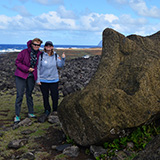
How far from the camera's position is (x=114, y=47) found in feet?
24.5

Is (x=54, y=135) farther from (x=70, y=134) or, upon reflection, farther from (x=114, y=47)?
(x=114, y=47)

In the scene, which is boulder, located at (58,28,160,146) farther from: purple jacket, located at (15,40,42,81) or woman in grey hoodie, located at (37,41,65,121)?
purple jacket, located at (15,40,42,81)

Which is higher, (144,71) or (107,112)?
(144,71)

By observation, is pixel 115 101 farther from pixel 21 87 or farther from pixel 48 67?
pixel 21 87

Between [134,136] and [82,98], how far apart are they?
5.61 ft

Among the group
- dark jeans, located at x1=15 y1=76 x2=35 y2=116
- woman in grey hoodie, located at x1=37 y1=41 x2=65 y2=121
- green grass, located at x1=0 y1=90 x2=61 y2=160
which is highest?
woman in grey hoodie, located at x1=37 y1=41 x2=65 y2=121

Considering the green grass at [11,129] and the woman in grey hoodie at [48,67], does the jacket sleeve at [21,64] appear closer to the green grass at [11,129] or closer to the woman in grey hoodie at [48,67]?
the woman in grey hoodie at [48,67]

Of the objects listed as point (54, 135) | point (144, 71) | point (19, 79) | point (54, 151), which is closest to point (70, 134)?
point (54, 151)

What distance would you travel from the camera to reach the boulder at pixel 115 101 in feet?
18.9

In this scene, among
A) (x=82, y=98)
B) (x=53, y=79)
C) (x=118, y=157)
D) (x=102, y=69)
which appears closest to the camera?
(x=118, y=157)

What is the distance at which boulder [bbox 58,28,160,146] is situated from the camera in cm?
577

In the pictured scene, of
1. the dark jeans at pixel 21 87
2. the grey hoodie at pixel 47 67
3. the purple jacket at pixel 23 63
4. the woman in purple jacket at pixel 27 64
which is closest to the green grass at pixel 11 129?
the dark jeans at pixel 21 87

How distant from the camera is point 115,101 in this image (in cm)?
583

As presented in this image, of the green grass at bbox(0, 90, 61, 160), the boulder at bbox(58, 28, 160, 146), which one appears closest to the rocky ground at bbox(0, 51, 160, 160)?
the green grass at bbox(0, 90, 61, 160)
